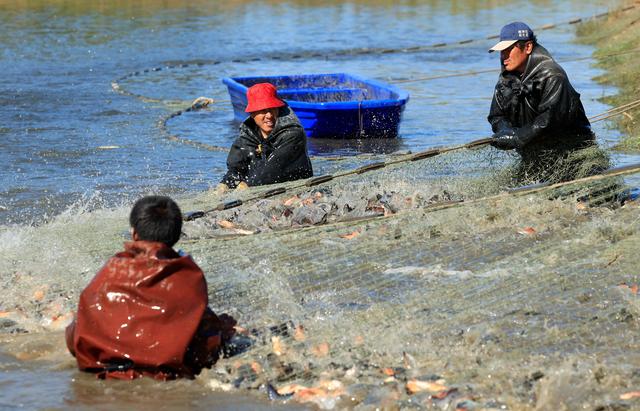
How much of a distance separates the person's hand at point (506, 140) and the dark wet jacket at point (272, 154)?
1518mm

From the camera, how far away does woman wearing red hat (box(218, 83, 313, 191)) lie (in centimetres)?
768

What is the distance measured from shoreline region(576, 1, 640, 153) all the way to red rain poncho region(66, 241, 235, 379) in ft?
16.8

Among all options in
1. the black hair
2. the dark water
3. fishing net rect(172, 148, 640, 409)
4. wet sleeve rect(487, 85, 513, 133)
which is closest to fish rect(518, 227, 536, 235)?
fishing net rect(172, 148, 640, 409)

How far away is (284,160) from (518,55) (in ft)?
6.31

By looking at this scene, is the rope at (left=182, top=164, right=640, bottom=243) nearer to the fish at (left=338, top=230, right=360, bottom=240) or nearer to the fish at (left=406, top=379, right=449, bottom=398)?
the fish at (left=338, top=230, right=360, bottom=240)

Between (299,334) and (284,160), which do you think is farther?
(284,160)

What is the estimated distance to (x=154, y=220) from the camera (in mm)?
4566

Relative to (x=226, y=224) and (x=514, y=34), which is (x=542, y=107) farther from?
(x=226, y=224)

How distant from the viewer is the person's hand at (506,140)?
714cm

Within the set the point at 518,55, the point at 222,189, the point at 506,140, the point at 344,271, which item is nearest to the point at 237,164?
the point at 222,189

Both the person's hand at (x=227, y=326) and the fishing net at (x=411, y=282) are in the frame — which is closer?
the fishing net at (x=411, y=282)

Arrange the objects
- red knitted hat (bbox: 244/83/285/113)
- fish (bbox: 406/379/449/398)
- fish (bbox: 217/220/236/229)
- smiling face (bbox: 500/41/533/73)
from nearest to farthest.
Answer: fish (bbox: 406/379/449/398)
fish (bbox: 217/220/236/229)
smiling face (bbox: 500/41/533/73)
red knitted hat (bbox: 244/83/285/113)

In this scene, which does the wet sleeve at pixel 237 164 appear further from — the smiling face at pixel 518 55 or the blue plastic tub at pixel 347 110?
the blue plastic tub at pixel 347 110

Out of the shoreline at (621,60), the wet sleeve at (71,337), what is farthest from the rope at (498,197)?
the shoreline at (621,60)
